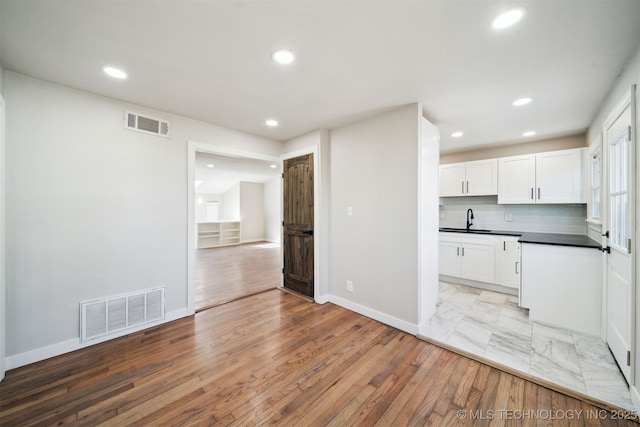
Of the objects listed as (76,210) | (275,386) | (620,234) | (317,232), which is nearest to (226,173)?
(317,232)

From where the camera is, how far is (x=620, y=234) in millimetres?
1961

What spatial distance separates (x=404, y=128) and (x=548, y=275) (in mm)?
2354

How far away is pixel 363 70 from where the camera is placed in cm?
196

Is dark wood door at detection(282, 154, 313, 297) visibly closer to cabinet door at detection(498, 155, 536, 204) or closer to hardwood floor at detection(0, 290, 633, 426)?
hardwood floor at detection(0, 290, 633, 426)

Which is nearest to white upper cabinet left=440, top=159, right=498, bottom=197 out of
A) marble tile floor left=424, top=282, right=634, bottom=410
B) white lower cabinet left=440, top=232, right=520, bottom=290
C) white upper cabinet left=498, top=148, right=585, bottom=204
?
white upper cabinet left=498, top=148, right=585, bottom=204

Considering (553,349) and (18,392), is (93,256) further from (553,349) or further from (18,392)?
(553,349)

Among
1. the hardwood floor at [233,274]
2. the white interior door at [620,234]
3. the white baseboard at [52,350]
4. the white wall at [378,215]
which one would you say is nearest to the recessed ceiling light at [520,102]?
the white interior door at [620,234]

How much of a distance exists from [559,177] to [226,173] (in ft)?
27.3

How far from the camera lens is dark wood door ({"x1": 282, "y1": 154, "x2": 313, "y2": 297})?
3605mm

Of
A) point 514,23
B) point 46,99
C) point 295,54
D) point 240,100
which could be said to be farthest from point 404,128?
point 46,99

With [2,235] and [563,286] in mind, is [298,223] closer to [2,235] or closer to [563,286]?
[2,235]

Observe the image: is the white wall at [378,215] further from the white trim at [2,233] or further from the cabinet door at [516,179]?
the white trim at [2,233]

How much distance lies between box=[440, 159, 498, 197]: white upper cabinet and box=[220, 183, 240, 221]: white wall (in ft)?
24.8

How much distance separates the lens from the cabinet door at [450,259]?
4129 mm
